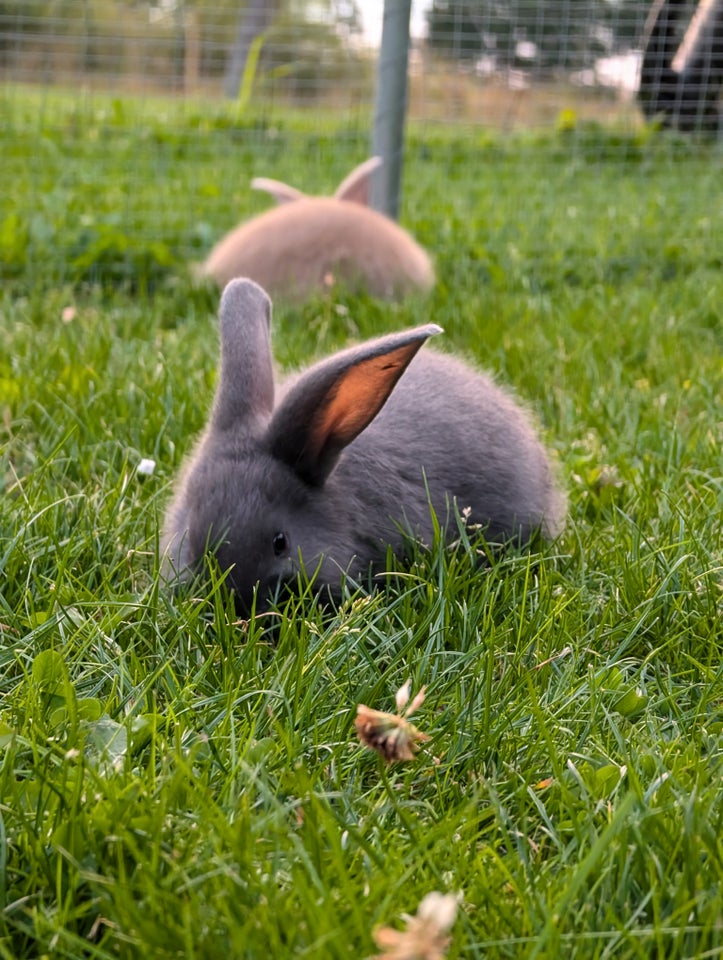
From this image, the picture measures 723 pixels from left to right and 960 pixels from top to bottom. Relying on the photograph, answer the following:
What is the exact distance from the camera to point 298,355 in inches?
140

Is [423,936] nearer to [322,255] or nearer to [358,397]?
[358,397]

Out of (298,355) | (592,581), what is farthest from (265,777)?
(298,355)

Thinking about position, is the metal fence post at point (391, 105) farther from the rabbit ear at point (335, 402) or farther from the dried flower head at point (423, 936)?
the dried flower head at point (423, 936)

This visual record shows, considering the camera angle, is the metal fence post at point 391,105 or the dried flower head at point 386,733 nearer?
the dried flower head at point 386,733

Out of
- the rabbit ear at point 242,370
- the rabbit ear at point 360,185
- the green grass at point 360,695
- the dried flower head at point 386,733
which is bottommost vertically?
the green grass at point 360,695

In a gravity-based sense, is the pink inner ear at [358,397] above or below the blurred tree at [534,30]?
below

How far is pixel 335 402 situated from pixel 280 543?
29cm

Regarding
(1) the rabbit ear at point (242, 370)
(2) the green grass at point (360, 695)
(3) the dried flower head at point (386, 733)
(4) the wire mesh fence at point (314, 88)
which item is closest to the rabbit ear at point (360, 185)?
(4) the wire mesh fence at point (314, 88)

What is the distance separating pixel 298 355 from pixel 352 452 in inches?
46.7

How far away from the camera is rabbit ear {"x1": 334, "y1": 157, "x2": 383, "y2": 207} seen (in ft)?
17.2

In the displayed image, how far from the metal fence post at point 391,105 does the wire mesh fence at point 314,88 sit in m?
0.10

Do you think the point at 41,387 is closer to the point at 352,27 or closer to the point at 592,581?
the point at 592,581

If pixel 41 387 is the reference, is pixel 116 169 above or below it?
above

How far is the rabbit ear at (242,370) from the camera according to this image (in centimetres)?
243
